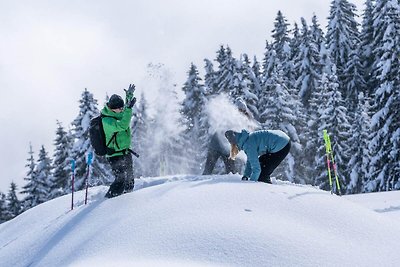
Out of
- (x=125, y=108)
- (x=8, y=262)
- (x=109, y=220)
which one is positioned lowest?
(x=8, y=262)

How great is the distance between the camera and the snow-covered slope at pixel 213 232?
17.8ft

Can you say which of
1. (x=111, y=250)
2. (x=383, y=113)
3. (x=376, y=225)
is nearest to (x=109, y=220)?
(x=111, y=250)

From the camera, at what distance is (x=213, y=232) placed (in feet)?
19.0

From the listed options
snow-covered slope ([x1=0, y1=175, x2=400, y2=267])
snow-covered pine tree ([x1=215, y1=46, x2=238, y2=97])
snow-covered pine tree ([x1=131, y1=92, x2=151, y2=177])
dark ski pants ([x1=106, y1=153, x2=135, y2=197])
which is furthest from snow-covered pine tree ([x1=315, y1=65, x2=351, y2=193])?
snow-covered slope ([x1=0, y1=175, x2=400, y2=267])

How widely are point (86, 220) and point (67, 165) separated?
34.1m

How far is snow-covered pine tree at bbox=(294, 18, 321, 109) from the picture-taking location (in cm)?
4597

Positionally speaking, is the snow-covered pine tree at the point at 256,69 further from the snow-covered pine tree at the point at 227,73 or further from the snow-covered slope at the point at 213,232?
the snow-covered slope at the point at 213,232

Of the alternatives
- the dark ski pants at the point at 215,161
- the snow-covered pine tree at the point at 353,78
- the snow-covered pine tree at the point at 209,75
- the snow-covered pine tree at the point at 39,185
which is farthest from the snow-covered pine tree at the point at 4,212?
the dark ski pants at the point at 215,161

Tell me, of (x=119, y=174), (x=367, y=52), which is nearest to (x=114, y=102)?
(x=119, y=174)

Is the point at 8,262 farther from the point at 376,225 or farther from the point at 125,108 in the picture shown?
the point at 376,225

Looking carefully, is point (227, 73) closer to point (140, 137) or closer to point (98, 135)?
point (140, 137)

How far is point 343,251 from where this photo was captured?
5676mm

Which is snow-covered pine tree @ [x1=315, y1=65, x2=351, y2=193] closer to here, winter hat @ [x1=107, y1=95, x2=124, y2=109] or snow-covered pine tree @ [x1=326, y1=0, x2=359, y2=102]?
snow-covered pine tree @ [x1=326, y1=0, x2=359, y2=102]

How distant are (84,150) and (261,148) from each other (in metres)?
29.0
